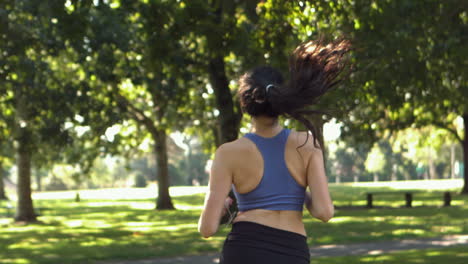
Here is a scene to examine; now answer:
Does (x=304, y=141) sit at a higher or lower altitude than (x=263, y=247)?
higher

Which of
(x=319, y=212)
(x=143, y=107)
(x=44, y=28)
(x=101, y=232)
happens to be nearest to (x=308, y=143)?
(x=319, y=212)

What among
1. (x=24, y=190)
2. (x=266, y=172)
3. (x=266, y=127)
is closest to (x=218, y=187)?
(x=266, y=172)

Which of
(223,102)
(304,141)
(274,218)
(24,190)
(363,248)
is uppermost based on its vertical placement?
(223,102)

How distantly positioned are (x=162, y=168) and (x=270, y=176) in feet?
102

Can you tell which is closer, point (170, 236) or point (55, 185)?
point (170, 236)

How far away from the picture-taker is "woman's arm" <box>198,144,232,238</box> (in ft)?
9.73

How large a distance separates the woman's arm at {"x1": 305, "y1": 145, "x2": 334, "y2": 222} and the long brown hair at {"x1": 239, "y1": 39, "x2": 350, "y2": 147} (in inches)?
2.2

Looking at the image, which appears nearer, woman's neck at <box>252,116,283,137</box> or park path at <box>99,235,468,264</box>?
woman's neck at <box>252,116,283,137</box>

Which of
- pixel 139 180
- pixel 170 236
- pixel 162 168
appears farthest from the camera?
pixel 139 180

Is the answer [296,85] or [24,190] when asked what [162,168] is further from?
[296,85]

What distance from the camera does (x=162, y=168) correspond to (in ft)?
111

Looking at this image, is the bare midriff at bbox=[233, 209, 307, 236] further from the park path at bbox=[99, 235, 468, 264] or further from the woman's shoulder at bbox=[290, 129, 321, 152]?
the park path at bbox=[99, 235, 468, 264]

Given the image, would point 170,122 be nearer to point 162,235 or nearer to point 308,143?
point 162,235

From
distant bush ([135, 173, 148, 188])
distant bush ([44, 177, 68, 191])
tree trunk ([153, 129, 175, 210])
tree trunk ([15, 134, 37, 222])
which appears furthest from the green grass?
distant bush ([44, 177, 68, 191])
